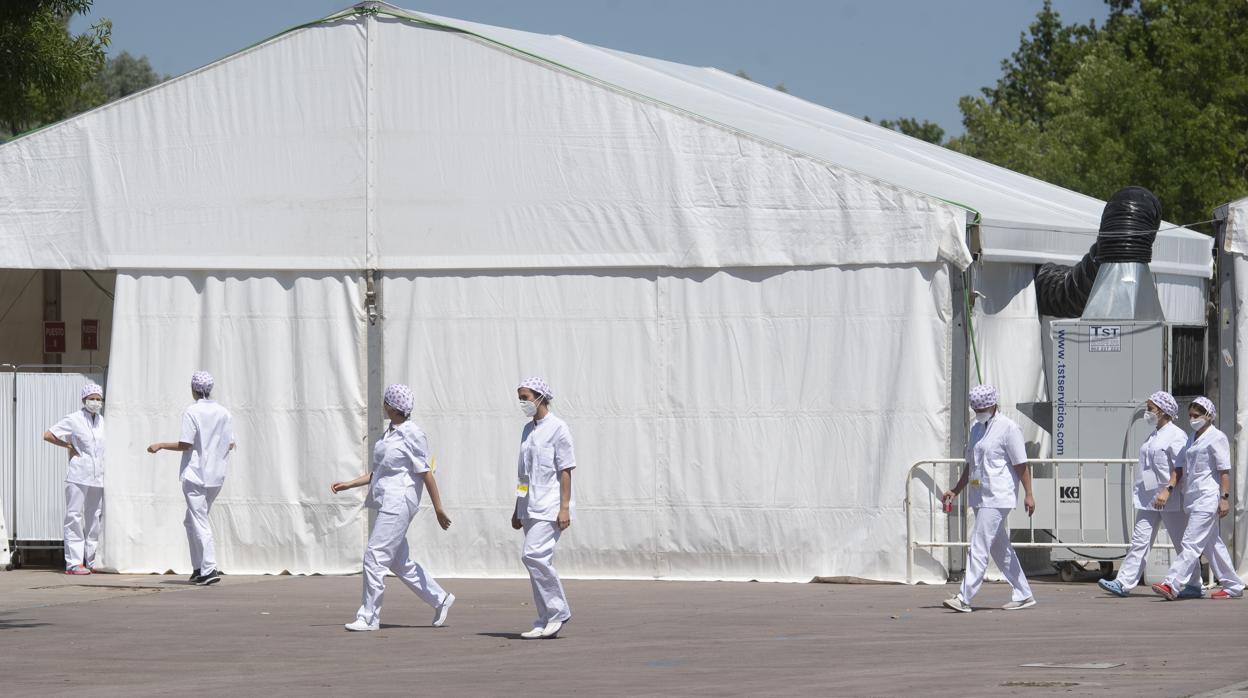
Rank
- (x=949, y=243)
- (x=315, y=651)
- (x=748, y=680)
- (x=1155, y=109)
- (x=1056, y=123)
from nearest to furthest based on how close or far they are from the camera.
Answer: (x=748, y=680), (x=315, y=651), (x=949, y=243), (x=1155, y=109), (x=1056, y=123)

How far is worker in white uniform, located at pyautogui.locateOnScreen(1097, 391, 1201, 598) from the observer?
16.1 m

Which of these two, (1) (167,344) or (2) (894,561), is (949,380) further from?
(1) (167,344)

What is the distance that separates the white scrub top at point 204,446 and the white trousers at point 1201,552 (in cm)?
853

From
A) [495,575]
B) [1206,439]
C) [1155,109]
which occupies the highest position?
[1155,109]

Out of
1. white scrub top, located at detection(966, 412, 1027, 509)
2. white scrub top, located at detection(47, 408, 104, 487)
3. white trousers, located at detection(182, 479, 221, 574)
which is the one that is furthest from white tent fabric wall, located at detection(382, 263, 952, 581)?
white scrub top, located at detection(47, 408, 104, 487)

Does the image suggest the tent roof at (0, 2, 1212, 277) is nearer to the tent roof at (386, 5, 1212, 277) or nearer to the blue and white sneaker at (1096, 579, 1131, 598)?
the tent roof at (386, 5, 1212, 277)

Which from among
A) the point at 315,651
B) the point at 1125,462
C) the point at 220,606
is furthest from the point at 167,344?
the point at 1125,462

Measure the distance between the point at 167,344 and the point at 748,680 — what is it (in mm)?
9731

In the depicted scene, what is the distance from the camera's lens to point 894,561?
56.8ft

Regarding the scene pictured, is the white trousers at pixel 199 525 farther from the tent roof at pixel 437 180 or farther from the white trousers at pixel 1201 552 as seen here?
the white trousers at pixel 1201 552

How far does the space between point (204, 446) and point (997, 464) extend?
731cm

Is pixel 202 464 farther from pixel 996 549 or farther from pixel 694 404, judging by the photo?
pixel 996 549

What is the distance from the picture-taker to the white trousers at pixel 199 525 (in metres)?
17.9

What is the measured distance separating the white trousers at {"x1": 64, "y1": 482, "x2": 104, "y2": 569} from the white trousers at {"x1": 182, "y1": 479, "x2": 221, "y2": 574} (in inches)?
74.9
